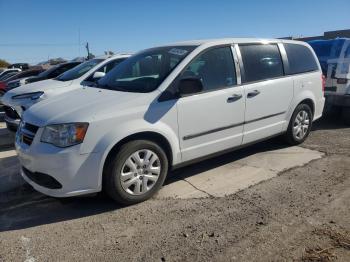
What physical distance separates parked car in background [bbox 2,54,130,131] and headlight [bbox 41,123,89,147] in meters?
3.11

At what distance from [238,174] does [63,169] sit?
7.71 ft

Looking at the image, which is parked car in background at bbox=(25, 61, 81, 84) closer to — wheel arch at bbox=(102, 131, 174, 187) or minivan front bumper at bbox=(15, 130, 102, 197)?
minivan front bumper at bbox=(15, 130, 102, 197)

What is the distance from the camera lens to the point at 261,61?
5.22 metres

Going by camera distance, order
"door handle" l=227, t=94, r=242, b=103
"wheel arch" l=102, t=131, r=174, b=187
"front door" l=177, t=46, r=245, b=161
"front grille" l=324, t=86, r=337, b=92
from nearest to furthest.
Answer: "wheel arch" l=102, t=131, r=174, b=187, "front door" l=177, t=46, r=245, b=161, "door handle" l=227, t=94, r=242, b=103, "front grille" l=324, t=86, r=337, b=92

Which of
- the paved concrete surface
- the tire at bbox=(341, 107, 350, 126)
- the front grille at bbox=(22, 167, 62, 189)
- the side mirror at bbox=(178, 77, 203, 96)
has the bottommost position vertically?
the paved concrete surface

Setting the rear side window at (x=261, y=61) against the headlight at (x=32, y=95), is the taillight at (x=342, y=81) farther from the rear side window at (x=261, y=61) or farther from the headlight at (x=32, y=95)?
the headlight at (x=32, y=95)

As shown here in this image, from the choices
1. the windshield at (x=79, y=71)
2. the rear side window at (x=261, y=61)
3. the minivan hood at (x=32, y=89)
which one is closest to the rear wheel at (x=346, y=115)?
the rear side window at (x=261, y=61)

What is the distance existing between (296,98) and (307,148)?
2.92ft

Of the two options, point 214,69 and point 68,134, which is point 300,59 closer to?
point 214,69

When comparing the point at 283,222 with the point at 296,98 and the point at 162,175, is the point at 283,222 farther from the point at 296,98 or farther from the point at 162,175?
the point at 296,98

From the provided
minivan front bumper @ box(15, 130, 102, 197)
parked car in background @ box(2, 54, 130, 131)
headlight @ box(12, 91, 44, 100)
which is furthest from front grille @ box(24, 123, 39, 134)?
headlight @ box(12, 91, 44, 100)

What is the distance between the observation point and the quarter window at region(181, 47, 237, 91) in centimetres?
448

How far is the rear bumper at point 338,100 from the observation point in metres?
7.57

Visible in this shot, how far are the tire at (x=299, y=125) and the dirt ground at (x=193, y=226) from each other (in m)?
1.27
